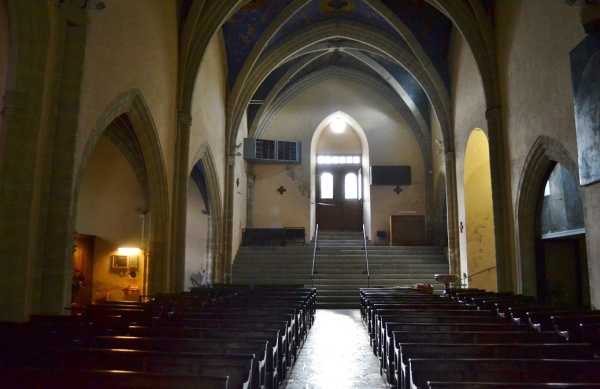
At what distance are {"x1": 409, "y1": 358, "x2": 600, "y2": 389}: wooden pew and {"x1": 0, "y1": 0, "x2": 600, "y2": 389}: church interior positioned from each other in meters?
0.02

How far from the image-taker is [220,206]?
52.8 feet

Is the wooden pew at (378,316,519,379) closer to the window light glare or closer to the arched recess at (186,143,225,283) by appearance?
the window light glare

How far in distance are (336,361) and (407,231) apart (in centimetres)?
1310

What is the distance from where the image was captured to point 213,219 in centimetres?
1568

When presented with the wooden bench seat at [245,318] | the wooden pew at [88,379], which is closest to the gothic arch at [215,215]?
the wooden bench seat at [245,318]

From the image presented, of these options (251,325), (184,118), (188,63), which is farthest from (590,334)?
(188,63)

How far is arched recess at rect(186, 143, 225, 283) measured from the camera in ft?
49.2

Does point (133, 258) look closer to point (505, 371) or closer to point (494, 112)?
point (494, 112)

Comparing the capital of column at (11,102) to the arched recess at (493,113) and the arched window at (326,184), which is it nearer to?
the arched recess at (493,113)

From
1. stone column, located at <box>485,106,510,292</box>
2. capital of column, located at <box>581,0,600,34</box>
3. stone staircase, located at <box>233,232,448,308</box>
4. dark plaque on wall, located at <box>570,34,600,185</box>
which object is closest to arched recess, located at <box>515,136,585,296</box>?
stone column, located at <box>485,106,510,292</box>

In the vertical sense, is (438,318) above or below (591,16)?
below

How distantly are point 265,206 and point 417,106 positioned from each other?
24.2ft

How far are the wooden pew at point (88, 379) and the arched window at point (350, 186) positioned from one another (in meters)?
19.7

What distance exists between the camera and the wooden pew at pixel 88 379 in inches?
108
